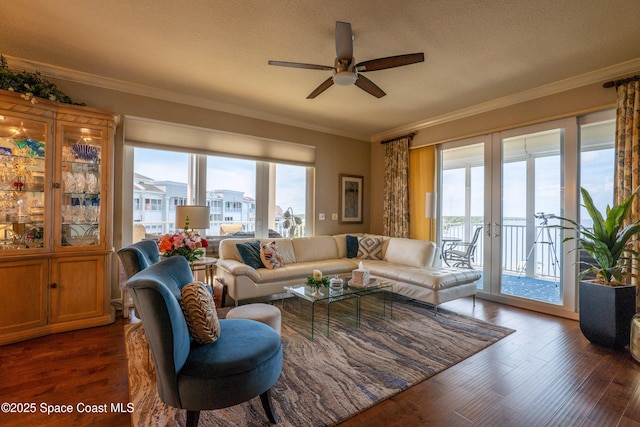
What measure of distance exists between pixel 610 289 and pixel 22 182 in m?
5.69

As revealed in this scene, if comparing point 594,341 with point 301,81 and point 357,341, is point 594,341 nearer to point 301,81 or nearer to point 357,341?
point 357,341

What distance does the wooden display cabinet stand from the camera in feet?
9.02

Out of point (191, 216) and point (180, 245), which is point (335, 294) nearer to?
point (180, 245)

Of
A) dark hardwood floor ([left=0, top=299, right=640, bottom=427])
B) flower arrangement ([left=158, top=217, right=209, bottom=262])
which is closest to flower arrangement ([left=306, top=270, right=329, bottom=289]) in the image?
flower arrangement ([left=158, top=217, right=209, bottom=262])

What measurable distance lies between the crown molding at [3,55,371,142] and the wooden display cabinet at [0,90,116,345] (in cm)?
57

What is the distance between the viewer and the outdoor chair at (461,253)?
14.9 feet

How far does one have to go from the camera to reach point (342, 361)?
2389 millimetres

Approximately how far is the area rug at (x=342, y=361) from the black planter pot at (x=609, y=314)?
0.69m

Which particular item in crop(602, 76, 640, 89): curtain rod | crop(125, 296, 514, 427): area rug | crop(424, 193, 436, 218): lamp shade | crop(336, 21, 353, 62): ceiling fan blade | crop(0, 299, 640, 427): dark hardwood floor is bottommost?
crop(0, 299, 640, 427): dark hardwood floor

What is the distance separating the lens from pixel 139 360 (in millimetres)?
2375

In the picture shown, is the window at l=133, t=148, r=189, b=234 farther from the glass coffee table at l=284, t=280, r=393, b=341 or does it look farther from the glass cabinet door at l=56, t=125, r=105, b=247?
the glass coffee table at l=284, t=280, r=393, b=341

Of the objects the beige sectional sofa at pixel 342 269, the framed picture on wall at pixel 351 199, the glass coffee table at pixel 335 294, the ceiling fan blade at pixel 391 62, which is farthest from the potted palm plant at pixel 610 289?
the framed picture on wall at pixel 351 199

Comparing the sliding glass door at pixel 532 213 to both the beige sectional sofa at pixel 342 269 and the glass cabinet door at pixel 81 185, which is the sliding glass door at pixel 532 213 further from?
the glass cabinet door at pixel 81 185

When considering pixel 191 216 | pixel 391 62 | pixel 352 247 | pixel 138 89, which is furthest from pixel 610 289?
pixel 138 89
